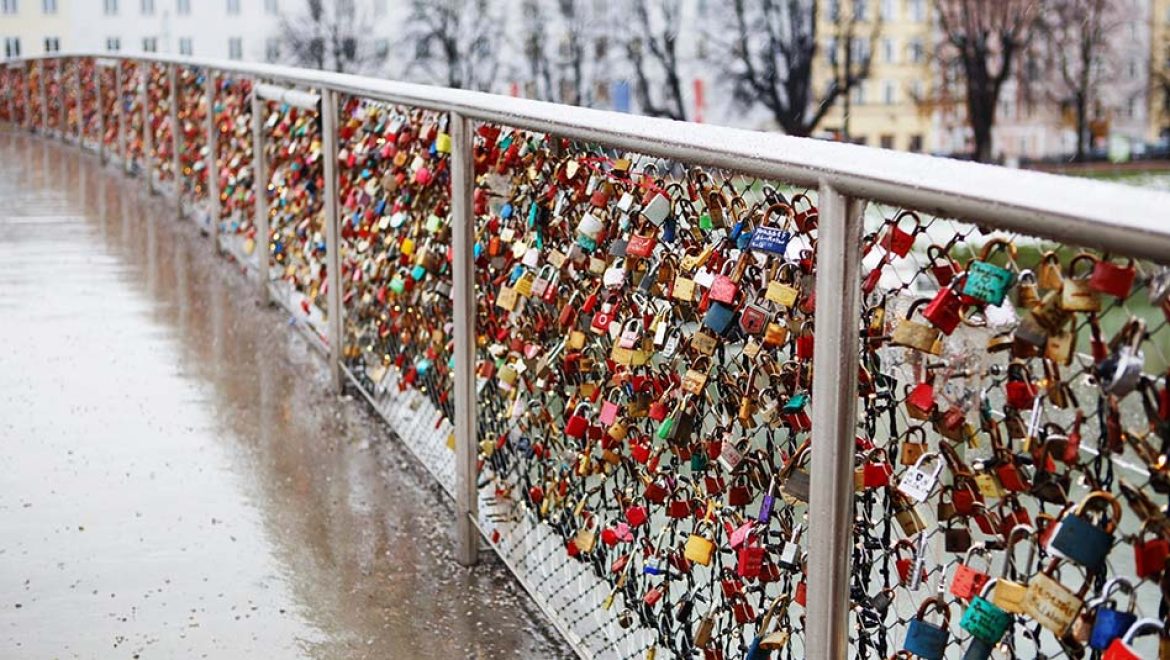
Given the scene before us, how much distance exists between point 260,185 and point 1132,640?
6816mm

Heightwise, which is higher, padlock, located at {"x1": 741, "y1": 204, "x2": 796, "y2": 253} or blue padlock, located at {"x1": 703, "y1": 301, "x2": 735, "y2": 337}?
padlock, located at {"x1": 741, "y1": 204, "x2": 796, "y2": 253}

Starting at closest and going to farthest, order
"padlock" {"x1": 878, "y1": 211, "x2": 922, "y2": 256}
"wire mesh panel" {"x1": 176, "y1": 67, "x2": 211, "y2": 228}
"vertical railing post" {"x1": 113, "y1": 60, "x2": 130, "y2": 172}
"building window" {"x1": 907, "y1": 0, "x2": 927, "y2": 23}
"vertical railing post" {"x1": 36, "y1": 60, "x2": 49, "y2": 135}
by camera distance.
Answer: "padlock" {"x1": 878, "y1": 211, "x2": 922, "y2": 256} < "wire mesh panel" {"x1": 176, "y1": 67, "x2": 211, "y2": 228} < "vertical railing post" {"x1": 113, "y1": 60, "x2": 130, "y2": 172} < "vertical railing post" {"x1": 36, "y1": 60, "x2": 49, "y2": 135} < "building window" {"x1": 907, "y1": 0, "x2": 927, "y2": 23}

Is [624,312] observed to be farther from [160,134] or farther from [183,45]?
[183,45]

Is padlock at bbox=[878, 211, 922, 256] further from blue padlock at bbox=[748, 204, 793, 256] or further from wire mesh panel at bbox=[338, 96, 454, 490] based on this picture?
wire mesh panel at bbox=[338, 96, 454, 490]

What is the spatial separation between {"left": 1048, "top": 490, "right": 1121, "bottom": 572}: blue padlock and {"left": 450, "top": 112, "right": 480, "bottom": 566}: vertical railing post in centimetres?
268

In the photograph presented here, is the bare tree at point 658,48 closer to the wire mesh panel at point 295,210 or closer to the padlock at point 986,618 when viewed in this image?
the wire mesh panel at point 295,210

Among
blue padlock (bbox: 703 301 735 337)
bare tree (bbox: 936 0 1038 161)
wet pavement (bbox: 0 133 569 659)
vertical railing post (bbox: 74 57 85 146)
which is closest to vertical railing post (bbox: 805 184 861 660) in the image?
blue padlock (bbox: 703 301 735 337)

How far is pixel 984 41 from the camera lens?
2749 inches

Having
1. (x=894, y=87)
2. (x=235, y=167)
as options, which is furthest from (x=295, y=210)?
(x=894, y=87)

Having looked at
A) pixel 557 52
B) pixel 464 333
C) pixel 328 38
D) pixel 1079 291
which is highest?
pixel 328 38

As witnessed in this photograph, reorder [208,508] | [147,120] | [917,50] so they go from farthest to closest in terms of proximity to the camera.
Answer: [917,50]
[147,120]
[208,508]

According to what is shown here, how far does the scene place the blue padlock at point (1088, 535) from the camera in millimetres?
2090

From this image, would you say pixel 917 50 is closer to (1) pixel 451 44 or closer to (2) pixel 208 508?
(1) pixel 451 44

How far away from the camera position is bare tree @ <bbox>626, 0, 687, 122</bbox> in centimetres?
7125
